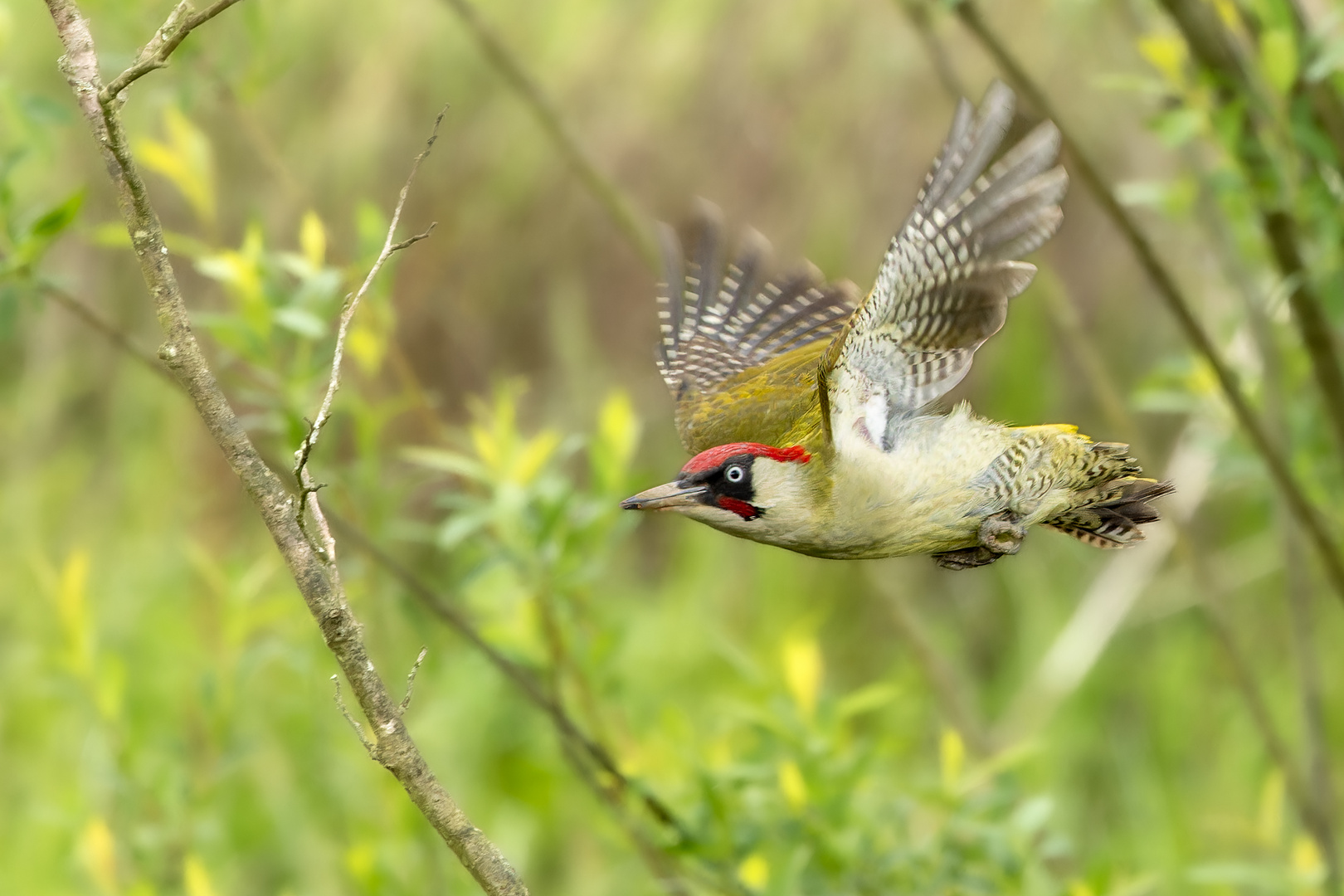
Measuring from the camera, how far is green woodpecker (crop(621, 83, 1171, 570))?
5.39ft

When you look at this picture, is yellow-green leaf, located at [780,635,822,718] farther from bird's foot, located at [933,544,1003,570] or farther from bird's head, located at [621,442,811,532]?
bird's head, located at [621,442,811,532]

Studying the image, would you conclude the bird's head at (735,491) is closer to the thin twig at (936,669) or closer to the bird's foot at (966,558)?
the bird's foot at (966,558)

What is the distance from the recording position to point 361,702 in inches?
50.0

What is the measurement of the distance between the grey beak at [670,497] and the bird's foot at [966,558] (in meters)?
0.29

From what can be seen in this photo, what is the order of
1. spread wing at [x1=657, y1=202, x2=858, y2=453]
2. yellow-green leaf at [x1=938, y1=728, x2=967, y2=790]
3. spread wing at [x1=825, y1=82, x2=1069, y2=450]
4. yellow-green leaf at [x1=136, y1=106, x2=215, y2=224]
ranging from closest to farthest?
1. spread wing at [x1=825, y1=82, x2=1069, y2=450]
2. spread wing at [x1=657, y1=202, x2=858, y2=453]
3. yellow-green leaf at [x1=938, y1=728, x2=967, y2=790]
4. yellow-green leaf at [x1=136, y1=106, x2=215, y2=224]

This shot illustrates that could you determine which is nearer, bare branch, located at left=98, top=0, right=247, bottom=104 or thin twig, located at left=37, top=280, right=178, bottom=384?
bare branch, located at left=98, top=0, right=247, bottom=104

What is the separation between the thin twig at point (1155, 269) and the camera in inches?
83.9

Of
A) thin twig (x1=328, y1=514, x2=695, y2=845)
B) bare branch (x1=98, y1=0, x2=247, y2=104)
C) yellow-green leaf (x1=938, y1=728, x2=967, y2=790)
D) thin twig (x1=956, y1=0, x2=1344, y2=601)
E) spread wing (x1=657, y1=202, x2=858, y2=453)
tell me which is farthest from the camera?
yellow-green leaf (x1=938, y1=728, x2=967, y2=790)

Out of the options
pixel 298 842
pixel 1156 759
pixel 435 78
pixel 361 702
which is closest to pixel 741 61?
pixel 435 78

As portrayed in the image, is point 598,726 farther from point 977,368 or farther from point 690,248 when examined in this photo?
point 977,368

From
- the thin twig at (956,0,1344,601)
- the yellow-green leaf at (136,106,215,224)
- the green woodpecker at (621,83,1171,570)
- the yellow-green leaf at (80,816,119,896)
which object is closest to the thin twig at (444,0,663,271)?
the yellow-green leaf at (136,106,215,224)

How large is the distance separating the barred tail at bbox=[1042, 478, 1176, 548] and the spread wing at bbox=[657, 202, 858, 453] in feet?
1.43

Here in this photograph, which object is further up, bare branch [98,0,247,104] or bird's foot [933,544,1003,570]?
bare branch [98,0,247,104]

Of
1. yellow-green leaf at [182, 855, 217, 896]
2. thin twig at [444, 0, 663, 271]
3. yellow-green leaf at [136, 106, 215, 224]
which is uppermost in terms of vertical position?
yellow-green leaf at [136, 106, 215, 224]
